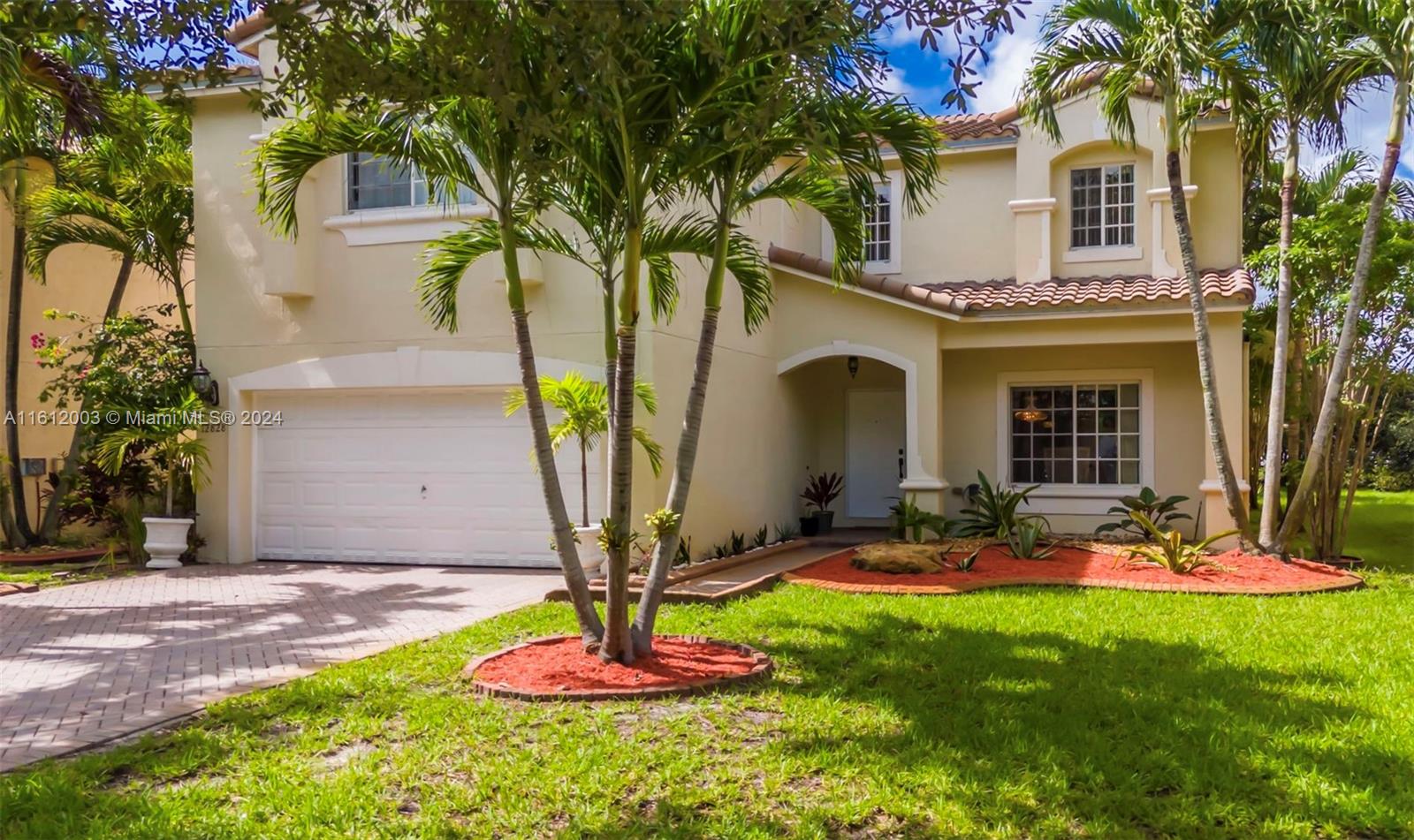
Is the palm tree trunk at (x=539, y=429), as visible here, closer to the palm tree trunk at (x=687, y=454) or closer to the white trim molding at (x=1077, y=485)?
the palm tree trunk at (x=687, y=454)

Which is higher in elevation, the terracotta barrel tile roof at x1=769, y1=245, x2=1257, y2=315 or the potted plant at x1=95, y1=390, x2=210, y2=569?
the terracotta barrel tile roof at x1=769, y1=245, x2=1257, y2=315

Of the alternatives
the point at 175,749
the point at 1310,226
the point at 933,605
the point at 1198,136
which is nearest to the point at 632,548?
the point at 933,605

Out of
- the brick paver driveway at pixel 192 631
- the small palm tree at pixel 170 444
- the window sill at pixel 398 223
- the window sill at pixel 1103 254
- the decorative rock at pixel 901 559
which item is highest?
the window sill at pixel 1103 254

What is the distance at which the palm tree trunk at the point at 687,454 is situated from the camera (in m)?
7.27

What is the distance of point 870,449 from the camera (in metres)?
17.5

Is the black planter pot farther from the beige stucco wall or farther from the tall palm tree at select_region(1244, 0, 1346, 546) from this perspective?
the beige stucco wall

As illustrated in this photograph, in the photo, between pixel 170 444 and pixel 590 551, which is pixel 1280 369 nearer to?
pixel 590 551

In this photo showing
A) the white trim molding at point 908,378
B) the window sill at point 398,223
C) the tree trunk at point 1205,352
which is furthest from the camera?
the white trim molding at point 908,378

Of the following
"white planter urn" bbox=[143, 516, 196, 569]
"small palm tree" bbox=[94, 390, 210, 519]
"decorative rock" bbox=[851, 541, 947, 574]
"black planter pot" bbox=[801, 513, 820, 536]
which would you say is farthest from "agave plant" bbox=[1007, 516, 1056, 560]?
"white planter urn" bbox=[143, 516, 196, 569]

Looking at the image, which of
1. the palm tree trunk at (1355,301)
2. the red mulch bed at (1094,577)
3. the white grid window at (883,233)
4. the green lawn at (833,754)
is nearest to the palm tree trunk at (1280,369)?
the palm tree trunk at (1355,301)

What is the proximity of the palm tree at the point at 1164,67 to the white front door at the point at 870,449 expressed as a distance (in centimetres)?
577

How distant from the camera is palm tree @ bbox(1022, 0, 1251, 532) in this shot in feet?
35.5

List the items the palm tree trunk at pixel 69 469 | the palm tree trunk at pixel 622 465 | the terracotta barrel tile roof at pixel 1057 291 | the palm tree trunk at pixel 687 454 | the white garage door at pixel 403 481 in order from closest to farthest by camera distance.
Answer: the palm tree trunk at pixel 622 465 < the palm tree trunk at pixel 687 454 < the white garage door at pixel 403 481 < the terracotta barrel tile roof at pixel 1057 291 < the palm tree trunk at pixel 69 469

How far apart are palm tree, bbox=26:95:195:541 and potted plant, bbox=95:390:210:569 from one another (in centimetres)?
99
